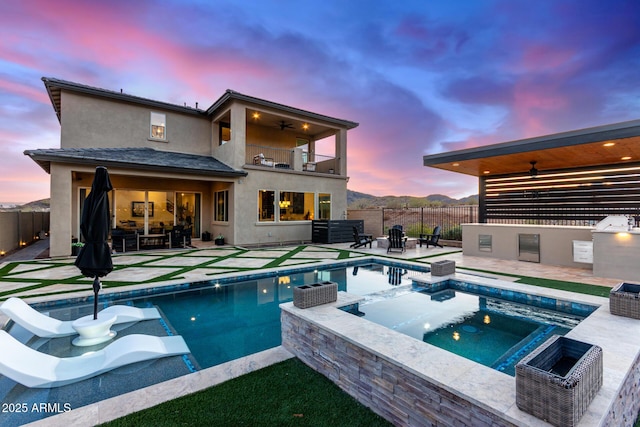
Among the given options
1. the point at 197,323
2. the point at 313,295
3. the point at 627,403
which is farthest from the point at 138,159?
the point at 627,403

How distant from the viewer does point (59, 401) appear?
2.77 m

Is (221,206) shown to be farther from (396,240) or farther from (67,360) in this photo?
(67,360)

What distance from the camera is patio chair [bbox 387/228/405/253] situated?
1104cm

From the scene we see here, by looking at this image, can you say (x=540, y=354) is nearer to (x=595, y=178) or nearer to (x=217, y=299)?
(x=217, y=299)

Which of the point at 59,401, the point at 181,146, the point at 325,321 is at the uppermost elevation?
the point at 181,146

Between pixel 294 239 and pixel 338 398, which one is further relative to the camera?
pixel 294 239

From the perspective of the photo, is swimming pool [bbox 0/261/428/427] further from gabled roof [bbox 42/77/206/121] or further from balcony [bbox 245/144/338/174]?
gabled roof [bbox 42/77/206/121]

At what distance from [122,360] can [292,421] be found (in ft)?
7.31

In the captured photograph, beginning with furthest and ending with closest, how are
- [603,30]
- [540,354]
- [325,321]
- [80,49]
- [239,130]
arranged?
1. [239,130]
2. [80,49]
3. [603,30]
4. [325,321]
5. [540,354]

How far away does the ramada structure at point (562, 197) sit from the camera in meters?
7.08

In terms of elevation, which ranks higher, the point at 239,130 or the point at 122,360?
the point at 239,130

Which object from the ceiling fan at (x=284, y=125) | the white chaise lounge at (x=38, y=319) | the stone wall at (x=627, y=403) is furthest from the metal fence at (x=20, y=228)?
the stone wall at (x=627, y=403)

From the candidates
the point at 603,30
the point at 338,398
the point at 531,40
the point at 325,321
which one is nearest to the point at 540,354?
the point at 338,398

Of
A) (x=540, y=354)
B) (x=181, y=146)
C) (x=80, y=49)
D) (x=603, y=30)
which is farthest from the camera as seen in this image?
(x=181, y=146)
